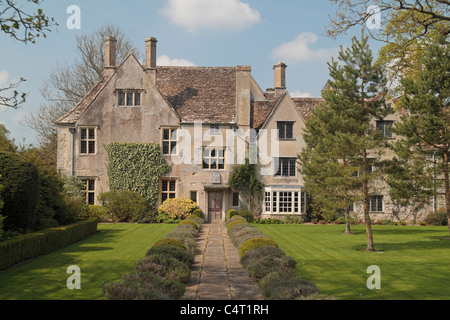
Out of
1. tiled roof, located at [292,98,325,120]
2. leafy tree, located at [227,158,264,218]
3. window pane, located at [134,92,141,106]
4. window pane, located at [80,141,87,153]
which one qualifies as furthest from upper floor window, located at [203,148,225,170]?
window pane, located at [80,141,87,153]

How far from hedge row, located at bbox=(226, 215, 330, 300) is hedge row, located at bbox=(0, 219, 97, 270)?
6546mm

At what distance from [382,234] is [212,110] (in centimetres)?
1434

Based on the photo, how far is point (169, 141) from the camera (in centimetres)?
3178

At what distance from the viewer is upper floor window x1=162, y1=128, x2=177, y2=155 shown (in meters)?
31.8

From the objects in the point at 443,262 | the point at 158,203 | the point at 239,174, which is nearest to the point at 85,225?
the point at 158,203

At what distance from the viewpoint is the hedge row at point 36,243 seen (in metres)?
12.8

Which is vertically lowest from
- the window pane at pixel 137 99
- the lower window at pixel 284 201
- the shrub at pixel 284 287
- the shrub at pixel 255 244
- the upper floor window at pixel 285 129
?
the shrub at pixel 284 287

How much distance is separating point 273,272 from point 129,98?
24236 millimetres

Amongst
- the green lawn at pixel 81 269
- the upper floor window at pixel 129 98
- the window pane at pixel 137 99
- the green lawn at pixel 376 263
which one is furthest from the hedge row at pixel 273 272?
the upper floor window at pixel 129 98

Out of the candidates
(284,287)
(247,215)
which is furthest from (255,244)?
(247,215)

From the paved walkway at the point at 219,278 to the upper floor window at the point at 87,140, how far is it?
16.7 metres

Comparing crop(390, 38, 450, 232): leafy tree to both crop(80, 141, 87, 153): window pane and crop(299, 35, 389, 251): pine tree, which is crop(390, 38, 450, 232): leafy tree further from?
crop(80, 141, 87, 153): window pane

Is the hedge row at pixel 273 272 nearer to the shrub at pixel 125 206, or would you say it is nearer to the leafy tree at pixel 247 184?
the shrub at pixel 125 206

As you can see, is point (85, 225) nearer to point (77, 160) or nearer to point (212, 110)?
point (77, 160)
